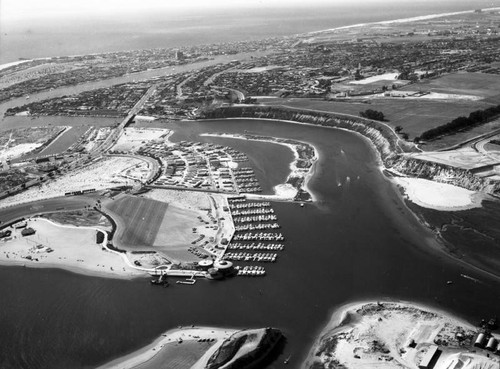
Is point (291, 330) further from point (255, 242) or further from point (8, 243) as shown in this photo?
point (8, 243)

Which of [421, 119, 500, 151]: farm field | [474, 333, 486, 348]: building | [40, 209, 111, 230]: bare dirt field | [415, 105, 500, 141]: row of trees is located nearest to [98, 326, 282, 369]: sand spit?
[474, 333, 486, 348]: building

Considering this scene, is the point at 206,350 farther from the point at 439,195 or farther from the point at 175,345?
the point at 439,195

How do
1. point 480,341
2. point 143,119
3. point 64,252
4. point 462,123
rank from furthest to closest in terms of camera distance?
point 143,119
point 462,123
point 64,252
point 480,341

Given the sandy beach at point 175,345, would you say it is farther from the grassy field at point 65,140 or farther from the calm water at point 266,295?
the grassy field at point 65,140

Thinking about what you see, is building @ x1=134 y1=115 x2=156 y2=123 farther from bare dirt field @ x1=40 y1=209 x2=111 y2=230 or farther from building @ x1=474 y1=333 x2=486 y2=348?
building @ x1=474 y1=333 x2=486 y2=348

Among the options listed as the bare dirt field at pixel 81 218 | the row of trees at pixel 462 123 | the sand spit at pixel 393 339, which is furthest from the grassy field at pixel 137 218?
the row of trees at pixel 462 123

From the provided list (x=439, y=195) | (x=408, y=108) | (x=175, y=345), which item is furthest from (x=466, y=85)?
(x=175, y=345)

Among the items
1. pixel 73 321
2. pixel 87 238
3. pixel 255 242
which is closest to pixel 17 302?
pixel 73 321
